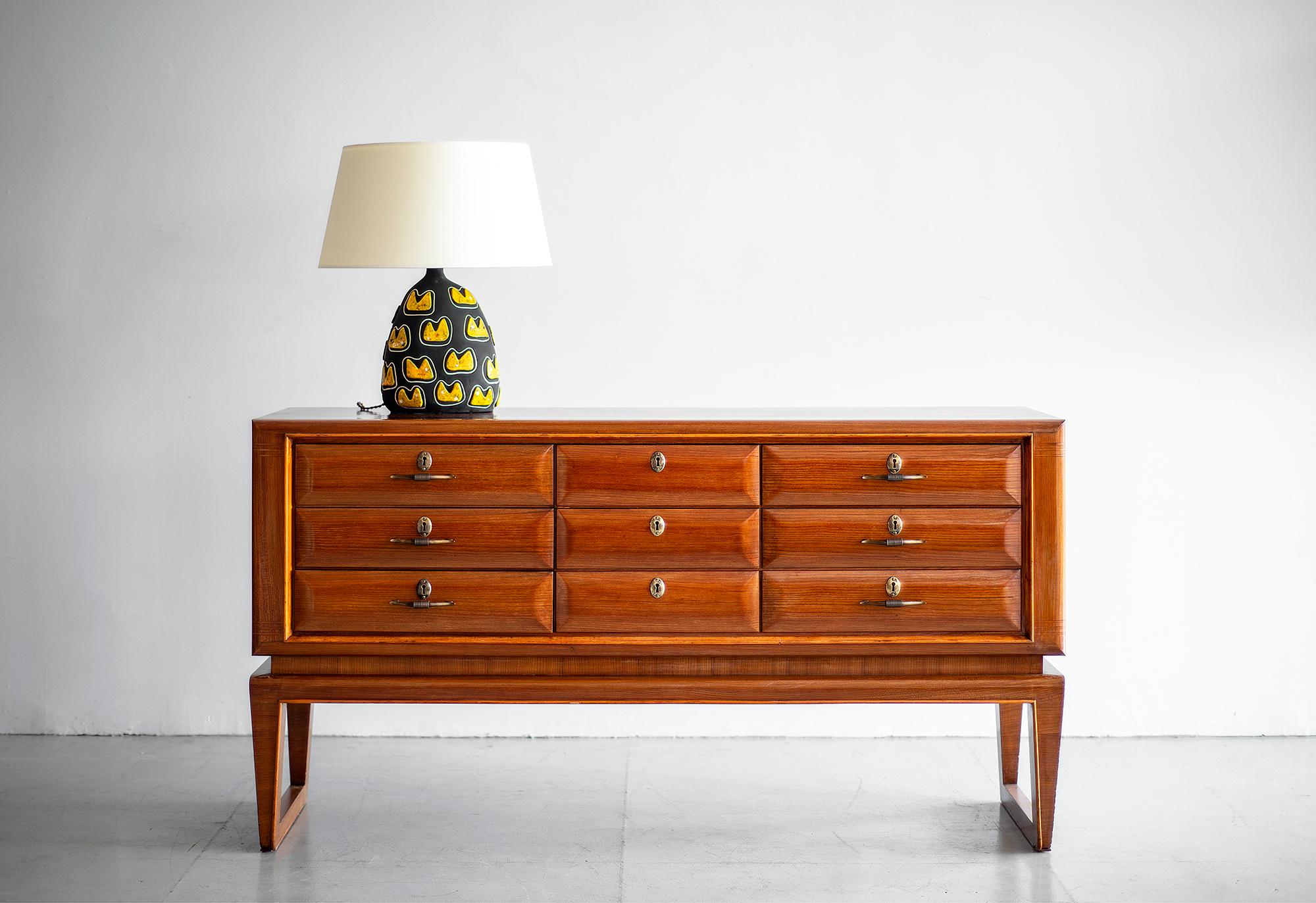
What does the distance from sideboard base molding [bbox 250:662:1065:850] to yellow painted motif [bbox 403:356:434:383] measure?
0.62 m

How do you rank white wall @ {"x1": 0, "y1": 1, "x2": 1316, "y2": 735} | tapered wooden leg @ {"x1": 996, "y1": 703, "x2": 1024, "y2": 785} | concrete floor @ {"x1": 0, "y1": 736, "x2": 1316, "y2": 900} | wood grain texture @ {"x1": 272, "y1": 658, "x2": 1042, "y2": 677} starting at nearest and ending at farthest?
1. concrete floor @ {"x1": 0, "y1": 736, "x2": 1316, "y2": 900}
2. wood grain texture @ {"x1": 272, "y1": 658, "x2": 1042, "y2": 677}
3. tapered wooden leg @ {"x1": 996, "y1": 703, "x2": 1024, "y2": 785}
4. white wall @ {"x1": 0, "y1": 1, "x2": 1316, "y2": 735}

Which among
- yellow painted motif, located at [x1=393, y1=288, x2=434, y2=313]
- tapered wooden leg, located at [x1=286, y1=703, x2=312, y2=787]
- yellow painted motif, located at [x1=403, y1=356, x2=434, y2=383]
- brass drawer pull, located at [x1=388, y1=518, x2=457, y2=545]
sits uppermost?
yellow painted motif, located at [x1=393, y1=288, x2=434, y2=313]

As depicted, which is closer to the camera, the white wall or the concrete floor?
the concrete floor

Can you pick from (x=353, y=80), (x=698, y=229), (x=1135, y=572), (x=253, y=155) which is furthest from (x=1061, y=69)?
(x=253, y=155)

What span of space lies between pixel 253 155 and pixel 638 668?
181cm

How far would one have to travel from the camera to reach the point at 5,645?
11.5 ft

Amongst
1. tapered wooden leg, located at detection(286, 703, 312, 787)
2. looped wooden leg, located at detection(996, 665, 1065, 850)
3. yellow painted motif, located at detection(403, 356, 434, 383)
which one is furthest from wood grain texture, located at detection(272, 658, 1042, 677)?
yellow painted motif, located at detection(403, 356, 434, 383)

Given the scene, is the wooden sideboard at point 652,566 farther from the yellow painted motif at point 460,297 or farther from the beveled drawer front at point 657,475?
the yellow painted motif at point 460,297

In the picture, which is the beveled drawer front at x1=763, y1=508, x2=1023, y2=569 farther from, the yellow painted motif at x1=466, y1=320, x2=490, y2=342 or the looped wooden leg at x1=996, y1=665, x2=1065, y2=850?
the yellow painted motif at x1=466, y1=320, x2=490, y2=342

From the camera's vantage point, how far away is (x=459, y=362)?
2670mm

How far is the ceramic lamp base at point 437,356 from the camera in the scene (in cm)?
266

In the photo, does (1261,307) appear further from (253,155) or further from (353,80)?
(253,155)

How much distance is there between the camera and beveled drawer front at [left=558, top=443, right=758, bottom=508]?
2.59 meters

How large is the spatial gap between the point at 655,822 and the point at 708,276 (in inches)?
57.1
